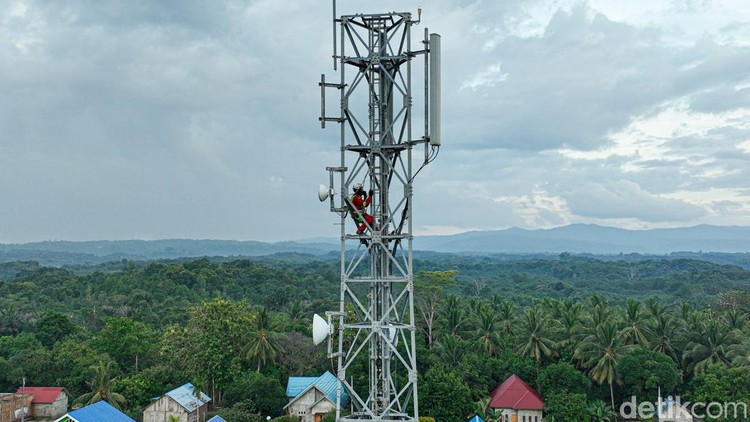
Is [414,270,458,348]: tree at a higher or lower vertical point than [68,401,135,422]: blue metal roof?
higher

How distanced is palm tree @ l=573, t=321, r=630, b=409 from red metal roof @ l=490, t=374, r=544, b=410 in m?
3.34

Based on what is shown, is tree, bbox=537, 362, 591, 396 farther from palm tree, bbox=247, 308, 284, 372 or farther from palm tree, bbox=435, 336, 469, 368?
palm tree, bbox=247, 308, 284, 372

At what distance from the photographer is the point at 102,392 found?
30.7 meters

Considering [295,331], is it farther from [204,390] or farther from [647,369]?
[647,369]

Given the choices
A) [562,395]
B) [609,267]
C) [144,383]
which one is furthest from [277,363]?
[609,267]

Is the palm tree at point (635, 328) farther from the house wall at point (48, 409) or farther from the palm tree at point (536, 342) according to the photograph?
the house wall at point (48, 409)

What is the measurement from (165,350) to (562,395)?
2126 cm

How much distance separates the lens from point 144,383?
31.9 meters

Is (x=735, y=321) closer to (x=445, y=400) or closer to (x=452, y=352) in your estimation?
(x=452, y=352)

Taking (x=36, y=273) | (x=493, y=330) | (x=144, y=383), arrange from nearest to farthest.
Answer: (x=144, y=383) < (x=493, y=330) < (x=36, y=273)

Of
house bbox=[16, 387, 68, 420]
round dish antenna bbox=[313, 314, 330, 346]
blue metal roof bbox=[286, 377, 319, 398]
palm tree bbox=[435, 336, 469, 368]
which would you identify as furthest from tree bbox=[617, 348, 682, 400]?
house bbox=[16, 387, 68, 420]

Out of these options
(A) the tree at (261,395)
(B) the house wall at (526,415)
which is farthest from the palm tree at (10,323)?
(B) the house wall at (526,415)

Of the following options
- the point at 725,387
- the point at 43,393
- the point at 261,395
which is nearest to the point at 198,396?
the point at 261,395

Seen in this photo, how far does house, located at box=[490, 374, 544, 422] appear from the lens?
2922 cm
